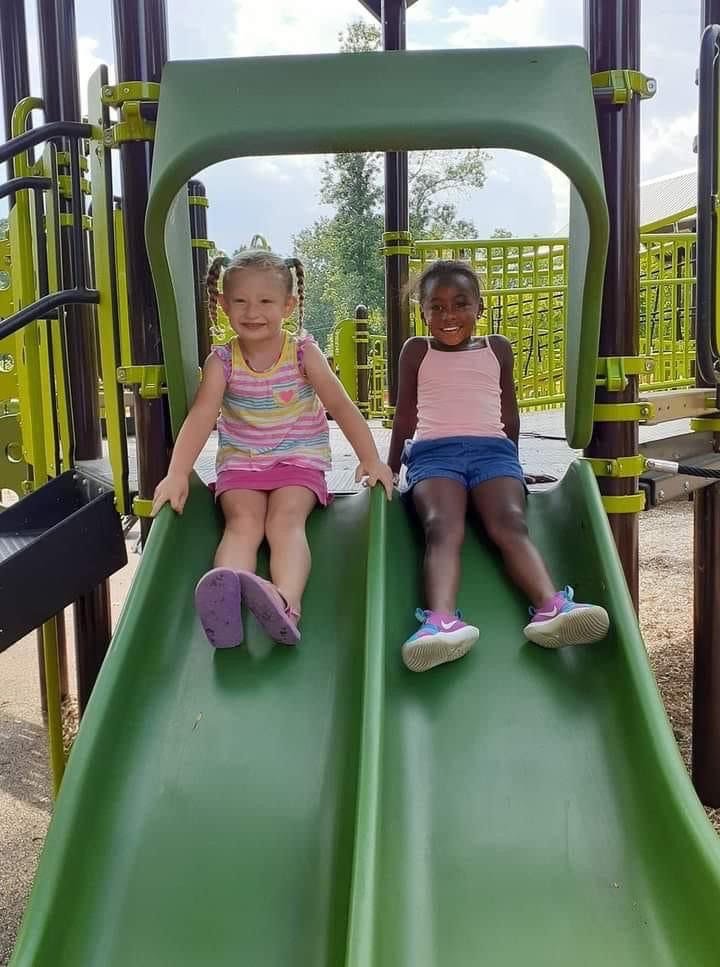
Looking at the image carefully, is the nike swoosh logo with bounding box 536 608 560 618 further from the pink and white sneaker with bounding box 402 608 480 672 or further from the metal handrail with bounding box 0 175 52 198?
the metal handrail with bounding box 0 175 52 198

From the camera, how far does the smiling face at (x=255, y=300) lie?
8.05ft

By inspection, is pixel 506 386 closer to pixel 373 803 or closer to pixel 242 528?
pixel 242 528

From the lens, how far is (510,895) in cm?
162

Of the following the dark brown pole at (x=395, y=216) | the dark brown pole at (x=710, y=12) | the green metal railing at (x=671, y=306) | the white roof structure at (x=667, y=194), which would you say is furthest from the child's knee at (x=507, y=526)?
the white roof structure at (x=667, y=194)

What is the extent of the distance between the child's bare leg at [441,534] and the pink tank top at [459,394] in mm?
217

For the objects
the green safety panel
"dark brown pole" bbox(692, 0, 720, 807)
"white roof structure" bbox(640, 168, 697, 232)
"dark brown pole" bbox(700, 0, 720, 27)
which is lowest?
"dark brown pole" bbox(692, 0, 720, 807)

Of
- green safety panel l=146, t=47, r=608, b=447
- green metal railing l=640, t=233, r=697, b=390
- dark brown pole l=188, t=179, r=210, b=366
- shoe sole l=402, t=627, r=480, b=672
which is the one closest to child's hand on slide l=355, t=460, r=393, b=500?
shoe sole l=402, t=627, r=480, b=672

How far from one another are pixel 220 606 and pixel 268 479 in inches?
21.1

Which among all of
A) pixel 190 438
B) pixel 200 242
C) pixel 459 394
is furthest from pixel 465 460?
pixel 200 242

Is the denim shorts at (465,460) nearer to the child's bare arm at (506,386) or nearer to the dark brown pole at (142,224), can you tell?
the child's bare arm at (506,386)

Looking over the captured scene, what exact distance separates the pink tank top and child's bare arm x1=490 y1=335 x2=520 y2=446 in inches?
0.9

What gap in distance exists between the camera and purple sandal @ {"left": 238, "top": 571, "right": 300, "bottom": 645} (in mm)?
2061

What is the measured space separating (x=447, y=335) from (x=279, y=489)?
2.35ft

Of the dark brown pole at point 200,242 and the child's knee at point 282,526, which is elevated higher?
the dark brown pole at point 200,242
